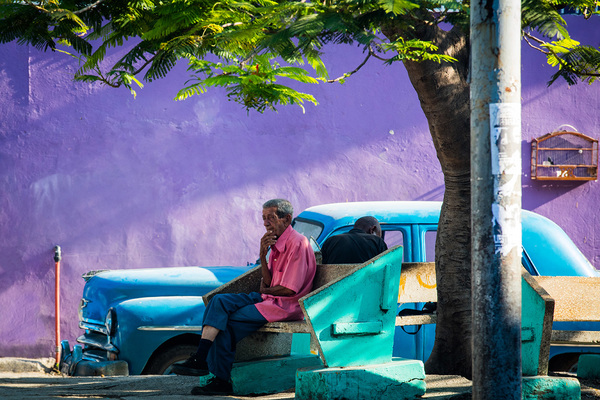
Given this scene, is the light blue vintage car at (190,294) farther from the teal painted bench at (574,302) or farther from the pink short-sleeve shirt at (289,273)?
the teal painted bench at (574,302)

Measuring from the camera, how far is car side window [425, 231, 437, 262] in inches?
259

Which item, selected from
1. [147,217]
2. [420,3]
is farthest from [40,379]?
[420,3]

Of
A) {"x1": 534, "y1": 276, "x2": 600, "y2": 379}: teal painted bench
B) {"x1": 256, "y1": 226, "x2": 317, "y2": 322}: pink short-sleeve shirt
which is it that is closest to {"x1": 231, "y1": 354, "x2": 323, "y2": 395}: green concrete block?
{"x1": 256, "y1": 226, "x2": 317, "y2": 322}: pink short-sleeve shirt

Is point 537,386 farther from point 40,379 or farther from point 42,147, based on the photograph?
point 42,147

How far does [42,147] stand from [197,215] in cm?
211

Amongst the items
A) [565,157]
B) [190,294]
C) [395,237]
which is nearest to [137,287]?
[190,294]

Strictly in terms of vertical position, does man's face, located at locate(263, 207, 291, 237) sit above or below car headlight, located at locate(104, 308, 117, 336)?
above

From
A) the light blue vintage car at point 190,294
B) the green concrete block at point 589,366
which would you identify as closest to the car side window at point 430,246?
the light blue vintage car at point 190,294

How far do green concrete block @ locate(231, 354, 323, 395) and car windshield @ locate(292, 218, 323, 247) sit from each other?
1306 mm

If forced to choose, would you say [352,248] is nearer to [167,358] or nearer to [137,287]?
[167,358]

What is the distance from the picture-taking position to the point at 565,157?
974 cm

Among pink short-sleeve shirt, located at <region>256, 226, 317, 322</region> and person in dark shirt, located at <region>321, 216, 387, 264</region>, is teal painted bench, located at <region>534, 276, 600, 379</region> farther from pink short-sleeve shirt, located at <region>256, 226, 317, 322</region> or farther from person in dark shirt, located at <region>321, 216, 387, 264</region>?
pink short-sleeve shirt, located at <region>256, 226, 317, 322</region>

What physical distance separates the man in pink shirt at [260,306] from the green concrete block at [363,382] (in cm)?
57

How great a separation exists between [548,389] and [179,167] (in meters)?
5.81
